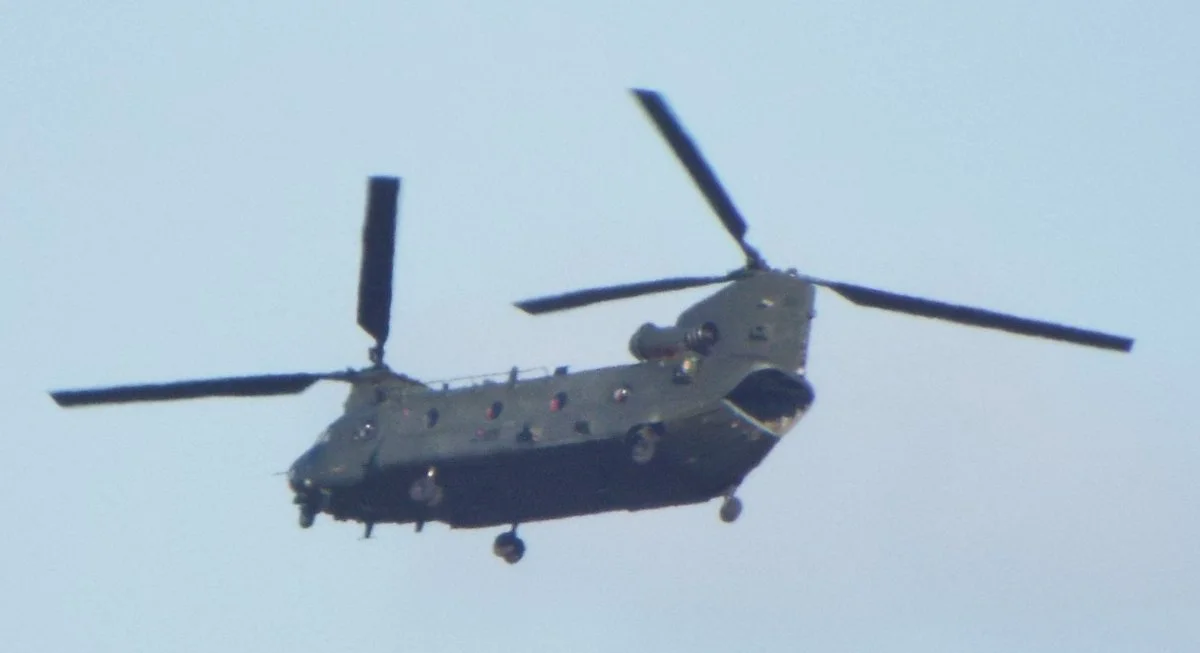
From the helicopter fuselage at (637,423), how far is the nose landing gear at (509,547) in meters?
1.28

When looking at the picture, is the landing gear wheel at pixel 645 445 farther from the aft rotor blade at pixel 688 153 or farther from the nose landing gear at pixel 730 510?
the aft rotor blade at pixel 688 153

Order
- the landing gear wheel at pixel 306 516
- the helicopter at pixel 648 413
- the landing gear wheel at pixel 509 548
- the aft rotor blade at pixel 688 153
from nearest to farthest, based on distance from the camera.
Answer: the aft rotor blade at pixel 688 153 < the helicopter at pixel 648 413 < the landing gear wheel at pixel 509 548 < the landing gear wheel at pixel 306 516

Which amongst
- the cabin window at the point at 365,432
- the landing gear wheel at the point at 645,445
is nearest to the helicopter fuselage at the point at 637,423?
the landing gear wheel at the point at 645,445

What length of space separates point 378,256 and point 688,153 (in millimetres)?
12396

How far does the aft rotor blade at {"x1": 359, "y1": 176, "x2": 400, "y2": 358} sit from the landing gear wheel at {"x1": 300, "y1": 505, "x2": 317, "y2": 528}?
469 cm

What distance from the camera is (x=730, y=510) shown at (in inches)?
2281

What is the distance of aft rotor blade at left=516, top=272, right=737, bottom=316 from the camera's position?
186ft

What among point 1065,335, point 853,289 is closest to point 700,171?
point 853,289

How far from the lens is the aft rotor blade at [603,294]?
186ft

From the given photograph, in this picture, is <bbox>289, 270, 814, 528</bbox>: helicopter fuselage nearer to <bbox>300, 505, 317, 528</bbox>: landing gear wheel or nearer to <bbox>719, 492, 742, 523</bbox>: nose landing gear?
<bbox>719, 492, 742, 523</bbox>: nose landing gear

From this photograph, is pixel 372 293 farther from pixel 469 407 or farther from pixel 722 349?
pixel 722 349

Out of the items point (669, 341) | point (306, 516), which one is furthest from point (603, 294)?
point (306, 516)

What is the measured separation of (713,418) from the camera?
2227 inches

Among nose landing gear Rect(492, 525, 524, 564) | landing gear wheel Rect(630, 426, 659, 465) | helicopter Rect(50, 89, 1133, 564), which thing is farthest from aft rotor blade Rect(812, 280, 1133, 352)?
nose landing gear Rect(492, 525, 524, 564)
